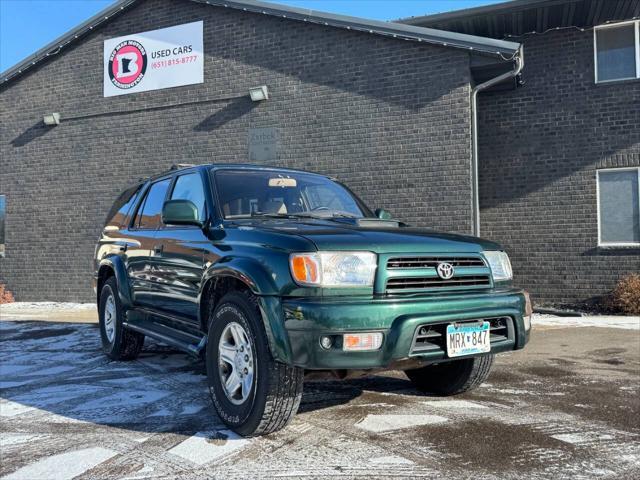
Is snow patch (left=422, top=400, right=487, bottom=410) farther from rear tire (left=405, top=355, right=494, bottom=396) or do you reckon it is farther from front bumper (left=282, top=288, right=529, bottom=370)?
front bumper (left=282, top=288, right=529, bottom=370)

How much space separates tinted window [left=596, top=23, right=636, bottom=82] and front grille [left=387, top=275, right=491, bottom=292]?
8.32 m

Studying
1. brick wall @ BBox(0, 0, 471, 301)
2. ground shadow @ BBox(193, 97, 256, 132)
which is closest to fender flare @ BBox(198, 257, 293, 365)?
brick wall @ BBox(0, 0, 471, 301)

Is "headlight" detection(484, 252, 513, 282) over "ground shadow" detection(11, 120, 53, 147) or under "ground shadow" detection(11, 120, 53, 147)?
under

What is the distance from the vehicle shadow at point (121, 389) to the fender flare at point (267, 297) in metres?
0.57

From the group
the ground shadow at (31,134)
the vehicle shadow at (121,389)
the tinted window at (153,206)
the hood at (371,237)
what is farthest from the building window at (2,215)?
the hood at (371,237)

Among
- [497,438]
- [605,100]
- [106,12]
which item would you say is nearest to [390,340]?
[497,438]

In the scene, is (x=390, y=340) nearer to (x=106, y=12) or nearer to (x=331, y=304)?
(x=331, y=304)

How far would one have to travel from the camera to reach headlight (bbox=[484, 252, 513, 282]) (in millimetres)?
3865

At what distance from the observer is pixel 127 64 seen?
12.4m

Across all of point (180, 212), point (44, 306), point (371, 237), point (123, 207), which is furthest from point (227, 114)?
point (371, 237)

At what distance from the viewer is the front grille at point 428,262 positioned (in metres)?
3.35

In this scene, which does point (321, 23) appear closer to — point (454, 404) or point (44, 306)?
point (44, 306)

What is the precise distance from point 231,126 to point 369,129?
288 centimetres

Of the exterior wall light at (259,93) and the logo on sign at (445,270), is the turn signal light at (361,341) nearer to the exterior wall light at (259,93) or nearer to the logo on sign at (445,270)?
the logo on sign at (445,270)
